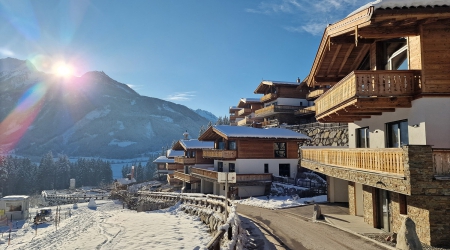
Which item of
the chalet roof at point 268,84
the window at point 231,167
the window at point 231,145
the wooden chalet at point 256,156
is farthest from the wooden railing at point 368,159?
the chalet roof at point 268,84

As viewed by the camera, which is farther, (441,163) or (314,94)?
(314,94)

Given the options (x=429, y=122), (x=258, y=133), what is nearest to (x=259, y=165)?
(x=258, y=133)

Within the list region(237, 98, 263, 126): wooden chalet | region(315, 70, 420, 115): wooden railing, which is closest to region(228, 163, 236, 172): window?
region(315, 70, 420, 115): wooden railing

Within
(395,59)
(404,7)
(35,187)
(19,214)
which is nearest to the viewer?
(404,7)

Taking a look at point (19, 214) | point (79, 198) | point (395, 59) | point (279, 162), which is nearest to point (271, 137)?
point (279, 162)

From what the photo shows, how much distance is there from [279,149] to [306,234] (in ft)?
68.7

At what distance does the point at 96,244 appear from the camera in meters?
17.6

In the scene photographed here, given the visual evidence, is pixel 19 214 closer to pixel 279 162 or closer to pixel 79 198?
pixel 79 198

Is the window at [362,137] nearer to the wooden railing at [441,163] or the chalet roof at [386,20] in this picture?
the chalet roof at [386,20]

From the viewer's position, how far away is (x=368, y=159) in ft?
40.6

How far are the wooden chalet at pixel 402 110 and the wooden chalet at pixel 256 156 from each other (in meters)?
16.9

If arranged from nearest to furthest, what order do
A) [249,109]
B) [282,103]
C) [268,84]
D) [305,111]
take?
1. [305,111]
2. [282,103]
3. [268,84]
4. [249,109]

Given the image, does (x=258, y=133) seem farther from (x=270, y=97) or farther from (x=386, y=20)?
(x=270, y=97)

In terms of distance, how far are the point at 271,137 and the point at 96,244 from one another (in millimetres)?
21910
